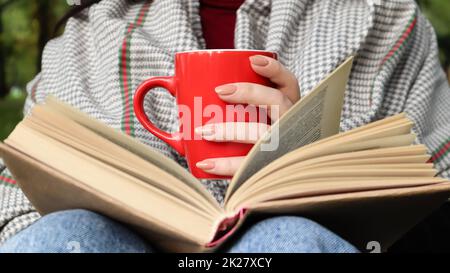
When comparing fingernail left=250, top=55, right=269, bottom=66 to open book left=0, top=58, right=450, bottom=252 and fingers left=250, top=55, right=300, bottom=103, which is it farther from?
open book left=0, top=58, right=450, bottom=252

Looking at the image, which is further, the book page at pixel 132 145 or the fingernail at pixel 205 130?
the fingernail at pixel 205 130

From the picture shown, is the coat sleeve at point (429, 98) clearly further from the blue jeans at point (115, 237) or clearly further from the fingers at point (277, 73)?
the blue jeans at point (115, 237)

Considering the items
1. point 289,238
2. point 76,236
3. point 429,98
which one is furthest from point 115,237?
point 429,98

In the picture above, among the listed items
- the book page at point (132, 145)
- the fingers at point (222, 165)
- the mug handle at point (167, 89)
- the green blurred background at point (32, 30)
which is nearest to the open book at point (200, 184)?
the book page at point (132, 145)

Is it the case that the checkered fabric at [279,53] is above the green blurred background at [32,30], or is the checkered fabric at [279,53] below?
above

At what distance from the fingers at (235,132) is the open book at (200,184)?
0.10 m

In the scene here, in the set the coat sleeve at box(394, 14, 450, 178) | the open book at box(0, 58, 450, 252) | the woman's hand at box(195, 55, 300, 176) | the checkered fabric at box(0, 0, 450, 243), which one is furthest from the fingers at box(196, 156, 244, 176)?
the coat sleeve at box(394, 14, 450, 178)

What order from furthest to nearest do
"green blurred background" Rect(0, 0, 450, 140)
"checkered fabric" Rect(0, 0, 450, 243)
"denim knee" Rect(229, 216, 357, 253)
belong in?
1. "green blurred background" Rect(0, 0, 450, 140)
2. "checkered fabric" Rect(0, 0, 450, 243)
3. "denim knee" Rect(229, 216, 357, 253)

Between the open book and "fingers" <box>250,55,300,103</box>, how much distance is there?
0.42ft

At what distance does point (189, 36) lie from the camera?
1091mm

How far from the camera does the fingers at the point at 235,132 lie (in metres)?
0.71

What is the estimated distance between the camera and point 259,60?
0.72 metres

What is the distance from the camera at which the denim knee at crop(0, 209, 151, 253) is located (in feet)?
1.69

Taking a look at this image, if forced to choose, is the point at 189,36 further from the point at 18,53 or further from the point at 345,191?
the point at 18,53
